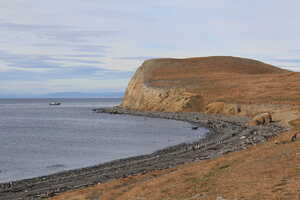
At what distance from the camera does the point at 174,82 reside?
13312 centimetres

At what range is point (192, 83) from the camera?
12962 cm

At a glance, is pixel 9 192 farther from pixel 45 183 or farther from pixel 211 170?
pixel 211 170

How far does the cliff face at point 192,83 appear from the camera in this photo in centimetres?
11056

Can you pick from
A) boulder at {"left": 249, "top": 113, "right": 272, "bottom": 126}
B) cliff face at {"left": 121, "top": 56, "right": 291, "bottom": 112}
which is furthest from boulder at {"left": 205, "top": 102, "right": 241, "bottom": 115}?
boulder at {"left": 249, "top": 113, "right": 272, "bottom": 126}

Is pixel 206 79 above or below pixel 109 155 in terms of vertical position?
above

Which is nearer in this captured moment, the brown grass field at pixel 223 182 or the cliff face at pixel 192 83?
the brown grass field at pixel 223 182

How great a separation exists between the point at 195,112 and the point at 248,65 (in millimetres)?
71179

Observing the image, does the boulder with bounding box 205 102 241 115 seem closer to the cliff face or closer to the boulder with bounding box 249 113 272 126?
the cliff face

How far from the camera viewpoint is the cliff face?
111 meters

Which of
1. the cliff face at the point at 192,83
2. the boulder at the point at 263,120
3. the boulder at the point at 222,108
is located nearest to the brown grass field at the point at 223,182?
the boulder at the point at 263,120

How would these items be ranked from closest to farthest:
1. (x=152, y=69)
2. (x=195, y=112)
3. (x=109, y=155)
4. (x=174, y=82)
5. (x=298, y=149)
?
1. (x=298, y=149)
2. (x=109, y=155)
3. (x=195, y=112)
4. (x=174, y=82)
5. (x=152, y=69)

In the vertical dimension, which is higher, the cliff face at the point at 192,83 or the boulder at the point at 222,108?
the cliff face at the point at 192,83

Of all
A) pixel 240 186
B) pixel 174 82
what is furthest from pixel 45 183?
pixel 174 82

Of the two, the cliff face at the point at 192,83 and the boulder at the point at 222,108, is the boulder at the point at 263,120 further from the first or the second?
the cliff face at the point at 192,83
